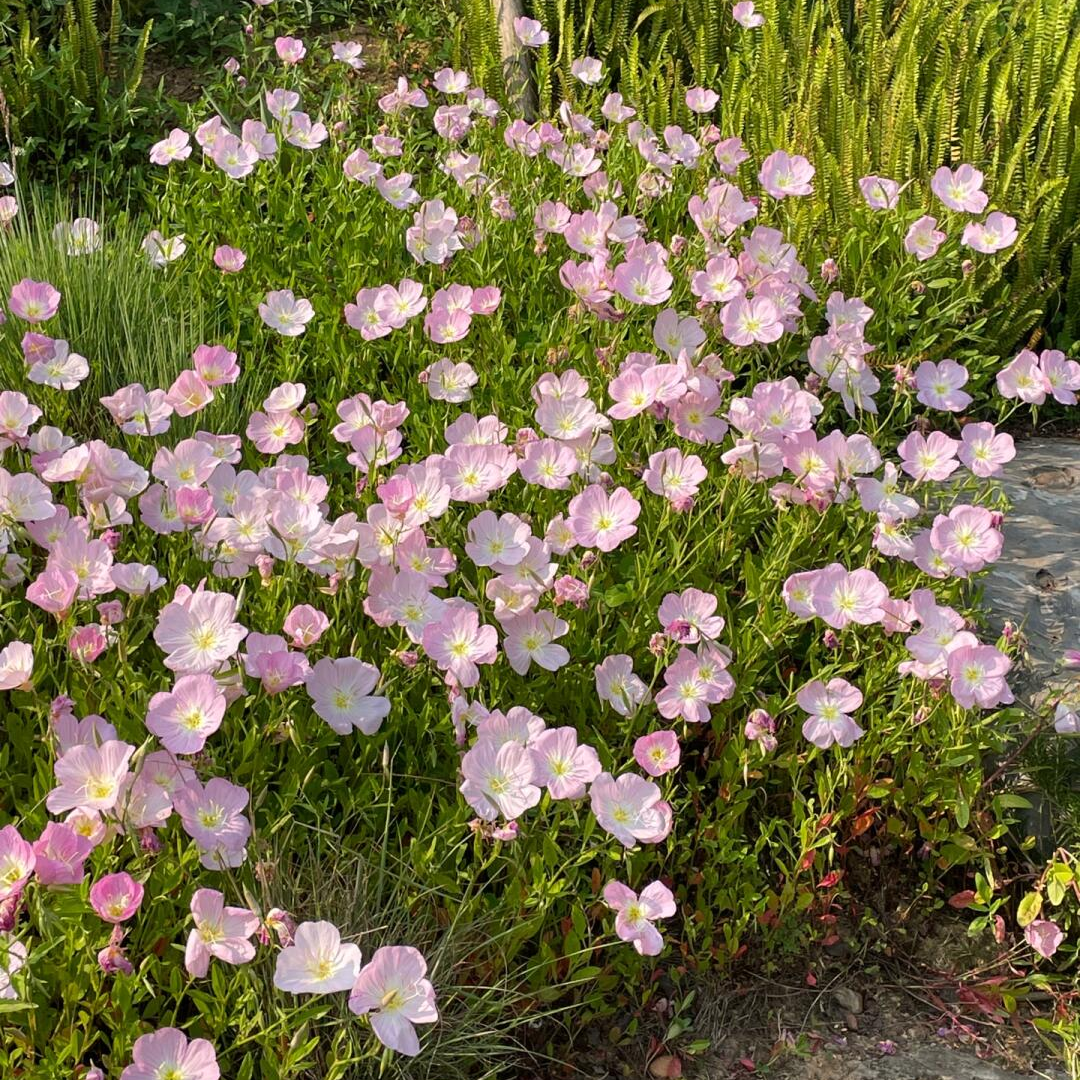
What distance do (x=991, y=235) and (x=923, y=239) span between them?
20 centimetres

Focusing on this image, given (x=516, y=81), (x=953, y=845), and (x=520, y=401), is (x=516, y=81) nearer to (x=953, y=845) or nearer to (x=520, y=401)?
(x=520, y=401)

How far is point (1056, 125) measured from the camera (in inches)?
141

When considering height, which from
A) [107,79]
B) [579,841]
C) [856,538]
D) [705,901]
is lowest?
[705,901]

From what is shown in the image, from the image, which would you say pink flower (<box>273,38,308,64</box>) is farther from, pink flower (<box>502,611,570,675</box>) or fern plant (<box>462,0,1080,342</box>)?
pink flower (<box>502,611,570,675</box>)

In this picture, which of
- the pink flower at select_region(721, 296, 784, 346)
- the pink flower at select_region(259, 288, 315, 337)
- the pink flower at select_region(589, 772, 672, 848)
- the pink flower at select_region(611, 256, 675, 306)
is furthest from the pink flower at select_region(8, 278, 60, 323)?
the pink flower at select_region(589, 772, 672, 848)

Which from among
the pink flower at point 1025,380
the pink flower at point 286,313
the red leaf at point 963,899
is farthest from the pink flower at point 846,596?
the pink flower at point 286,313

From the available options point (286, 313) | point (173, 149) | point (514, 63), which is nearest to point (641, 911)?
point (286, 313)

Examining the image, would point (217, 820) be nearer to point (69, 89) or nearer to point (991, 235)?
point (991, 235)

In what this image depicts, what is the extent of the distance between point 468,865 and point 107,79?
336cm

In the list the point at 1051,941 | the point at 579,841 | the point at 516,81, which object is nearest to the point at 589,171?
the point at 516,81

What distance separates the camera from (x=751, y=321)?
8.73ft

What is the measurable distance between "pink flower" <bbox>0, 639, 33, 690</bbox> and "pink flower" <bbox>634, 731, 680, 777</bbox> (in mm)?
910

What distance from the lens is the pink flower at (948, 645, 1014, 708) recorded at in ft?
6.46

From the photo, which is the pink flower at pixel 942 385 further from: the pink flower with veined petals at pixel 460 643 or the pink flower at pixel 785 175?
the pink flower with veined petals at pixel 460 643
